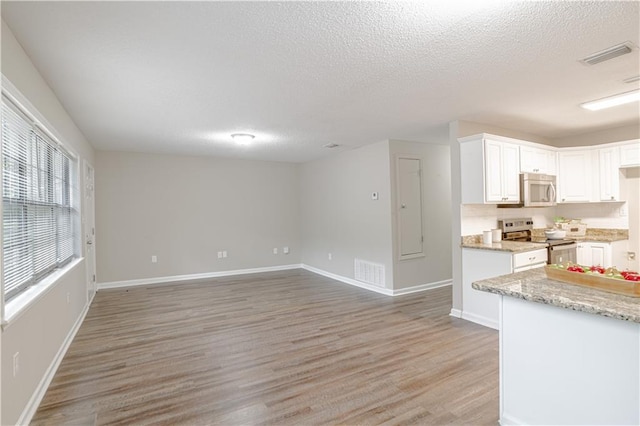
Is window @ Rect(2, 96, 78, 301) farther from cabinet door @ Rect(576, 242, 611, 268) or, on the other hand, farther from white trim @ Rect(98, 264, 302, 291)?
cabinet door @ Rect(576, 242, 611, 268)

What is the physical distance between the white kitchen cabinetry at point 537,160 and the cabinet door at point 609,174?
21.9 inches

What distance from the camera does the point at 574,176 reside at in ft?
15.1

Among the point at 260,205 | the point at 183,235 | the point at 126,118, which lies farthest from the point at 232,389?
the point at 260,205

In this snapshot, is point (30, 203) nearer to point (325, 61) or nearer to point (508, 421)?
point (325, 61)

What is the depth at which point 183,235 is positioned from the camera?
6438 millimetres


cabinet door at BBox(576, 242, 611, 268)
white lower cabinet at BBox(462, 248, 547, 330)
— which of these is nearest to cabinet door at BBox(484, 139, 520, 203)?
white lower cabinet at BBox(462, 248, 547, 330)

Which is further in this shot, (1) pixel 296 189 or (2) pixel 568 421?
(1) pixel 296 189

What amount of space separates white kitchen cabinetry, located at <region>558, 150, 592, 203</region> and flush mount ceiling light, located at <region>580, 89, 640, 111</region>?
1195 millimetres

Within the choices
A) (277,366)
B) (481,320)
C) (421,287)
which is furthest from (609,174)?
(277,366)

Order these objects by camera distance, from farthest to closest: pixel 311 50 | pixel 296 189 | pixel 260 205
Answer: pixel 296 189, pixel 260 205, pixel 311 50

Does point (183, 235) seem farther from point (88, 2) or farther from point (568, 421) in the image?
point (568, 421)

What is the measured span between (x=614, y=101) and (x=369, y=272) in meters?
3.80

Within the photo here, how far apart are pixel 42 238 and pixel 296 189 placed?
5.28 m

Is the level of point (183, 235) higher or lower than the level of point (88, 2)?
lower
